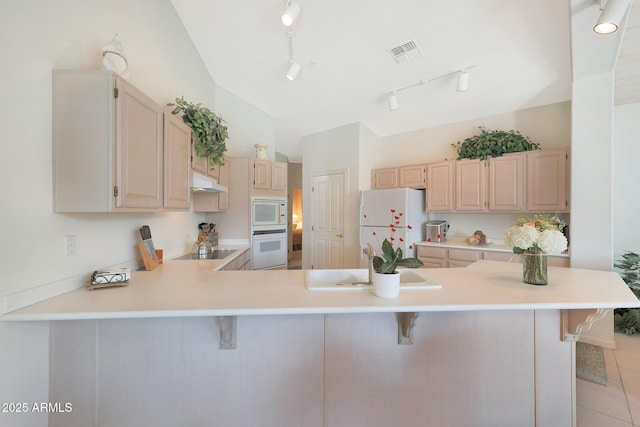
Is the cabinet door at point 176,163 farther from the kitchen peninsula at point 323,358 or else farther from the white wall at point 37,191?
the kitchen peninsula at point 323,358

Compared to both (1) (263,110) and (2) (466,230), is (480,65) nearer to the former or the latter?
(2) (466,230)

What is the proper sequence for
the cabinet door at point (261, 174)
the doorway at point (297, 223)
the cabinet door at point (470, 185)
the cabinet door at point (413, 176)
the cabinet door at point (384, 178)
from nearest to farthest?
the cabinet door at point (470, 185)
the cabinet door at point (261, 174)
the cabinet door at point (413, 176)
the cabinet door at point (384, 178)
the doorway at point (297, 223)

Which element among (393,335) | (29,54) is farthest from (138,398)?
(29,54)

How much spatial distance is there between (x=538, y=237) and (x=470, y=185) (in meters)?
2.35

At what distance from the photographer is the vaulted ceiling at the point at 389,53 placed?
2.27 metres

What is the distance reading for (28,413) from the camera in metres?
1.12

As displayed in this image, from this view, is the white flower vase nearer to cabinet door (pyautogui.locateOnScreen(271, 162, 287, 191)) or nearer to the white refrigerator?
the white refrigerator

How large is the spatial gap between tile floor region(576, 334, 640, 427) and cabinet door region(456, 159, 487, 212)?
1869 mm

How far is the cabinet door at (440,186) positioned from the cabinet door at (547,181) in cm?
87

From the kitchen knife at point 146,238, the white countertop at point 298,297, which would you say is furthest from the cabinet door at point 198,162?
the white countertop at point 298,297

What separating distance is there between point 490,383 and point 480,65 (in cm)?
304

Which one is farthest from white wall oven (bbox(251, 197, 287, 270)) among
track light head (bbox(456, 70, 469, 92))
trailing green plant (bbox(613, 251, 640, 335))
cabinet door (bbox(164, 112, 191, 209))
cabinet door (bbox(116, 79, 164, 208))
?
trailing green plant (bbox(613, 251, 640, 335))

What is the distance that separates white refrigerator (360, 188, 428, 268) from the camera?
3.53 meters

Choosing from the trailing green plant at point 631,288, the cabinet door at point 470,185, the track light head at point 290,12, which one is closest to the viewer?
the track light head at point 290,12
